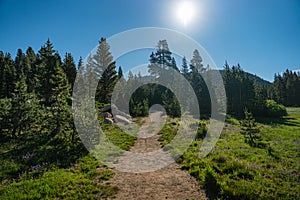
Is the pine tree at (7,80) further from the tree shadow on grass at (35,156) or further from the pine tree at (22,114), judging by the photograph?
the tree shadow on grass at (35,156)

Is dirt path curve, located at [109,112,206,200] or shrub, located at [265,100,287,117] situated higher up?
shrub, located at [265,100,287,117]

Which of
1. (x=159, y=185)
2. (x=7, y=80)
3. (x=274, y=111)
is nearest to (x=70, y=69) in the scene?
(x=7, y=80)

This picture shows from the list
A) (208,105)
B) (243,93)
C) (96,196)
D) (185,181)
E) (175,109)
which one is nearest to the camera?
(96,196)

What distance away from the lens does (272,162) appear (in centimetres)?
884

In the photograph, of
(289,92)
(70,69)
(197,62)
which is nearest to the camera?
(70,69)

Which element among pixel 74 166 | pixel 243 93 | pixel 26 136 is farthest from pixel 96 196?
pixel 243 93

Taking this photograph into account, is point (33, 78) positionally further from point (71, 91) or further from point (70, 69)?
point (71, 91)

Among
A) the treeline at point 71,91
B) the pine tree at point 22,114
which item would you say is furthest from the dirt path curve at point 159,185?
the pine tree at point 22,114

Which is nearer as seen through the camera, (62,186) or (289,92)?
(62,186)

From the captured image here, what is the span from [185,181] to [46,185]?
5.60 metres

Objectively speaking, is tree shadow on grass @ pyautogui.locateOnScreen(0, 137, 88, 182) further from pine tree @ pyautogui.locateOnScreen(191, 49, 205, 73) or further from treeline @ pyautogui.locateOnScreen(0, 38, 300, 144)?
pine tree @ pyautogui.locateOnScreen(191, 49, 205, 73)

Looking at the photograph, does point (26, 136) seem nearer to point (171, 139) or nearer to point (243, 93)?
point (171, 139)

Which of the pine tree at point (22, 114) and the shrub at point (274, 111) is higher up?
the pine tree at point (22, 114)

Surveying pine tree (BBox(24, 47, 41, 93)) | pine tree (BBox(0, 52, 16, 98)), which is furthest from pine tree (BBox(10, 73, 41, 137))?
pine tree (BBox(0, 52, 16, 98))
